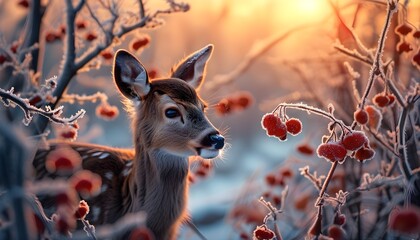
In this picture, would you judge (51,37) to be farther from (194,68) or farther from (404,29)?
(404,29)

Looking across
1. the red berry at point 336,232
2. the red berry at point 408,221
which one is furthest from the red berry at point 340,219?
the red berry at point 408,221

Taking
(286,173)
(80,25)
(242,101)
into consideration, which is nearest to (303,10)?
(242,101)

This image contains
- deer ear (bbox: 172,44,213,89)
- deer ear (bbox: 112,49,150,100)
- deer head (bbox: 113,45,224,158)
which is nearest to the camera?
deer head (bbox: 113,45,224,158)

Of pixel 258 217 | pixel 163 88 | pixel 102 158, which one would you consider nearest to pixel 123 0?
pixel 163 88

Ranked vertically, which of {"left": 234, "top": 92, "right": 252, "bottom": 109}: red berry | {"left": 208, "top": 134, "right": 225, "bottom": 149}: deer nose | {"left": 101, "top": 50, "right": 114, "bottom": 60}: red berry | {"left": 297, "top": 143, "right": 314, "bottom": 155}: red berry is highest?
{"left": 101, "top": 50, "right": 114, "bottom": 60}: red berry

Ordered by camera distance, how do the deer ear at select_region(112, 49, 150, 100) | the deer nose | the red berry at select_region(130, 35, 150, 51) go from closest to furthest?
1. the deer nose
2. the deer ear at select_region(112, 49, 150, 100)
3. the red berry at select_region(130, 35, 150, 51)

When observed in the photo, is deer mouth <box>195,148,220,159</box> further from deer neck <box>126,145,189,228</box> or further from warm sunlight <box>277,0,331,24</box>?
warm sunlight <box>277,0,331,24</box>

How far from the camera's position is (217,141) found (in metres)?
3.04

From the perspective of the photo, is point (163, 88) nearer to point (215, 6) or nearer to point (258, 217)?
point (258, 217)

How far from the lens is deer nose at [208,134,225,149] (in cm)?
302

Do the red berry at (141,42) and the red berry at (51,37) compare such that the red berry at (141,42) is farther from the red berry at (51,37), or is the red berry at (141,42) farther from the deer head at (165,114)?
the red berry at (51,37)

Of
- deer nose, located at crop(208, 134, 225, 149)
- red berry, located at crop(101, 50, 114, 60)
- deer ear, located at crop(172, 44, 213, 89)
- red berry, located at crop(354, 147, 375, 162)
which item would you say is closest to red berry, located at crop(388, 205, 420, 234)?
red berry, located at crop(354, 147, 375, 162)

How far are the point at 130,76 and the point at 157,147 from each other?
1.21 feet

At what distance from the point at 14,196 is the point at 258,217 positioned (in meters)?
3.32
